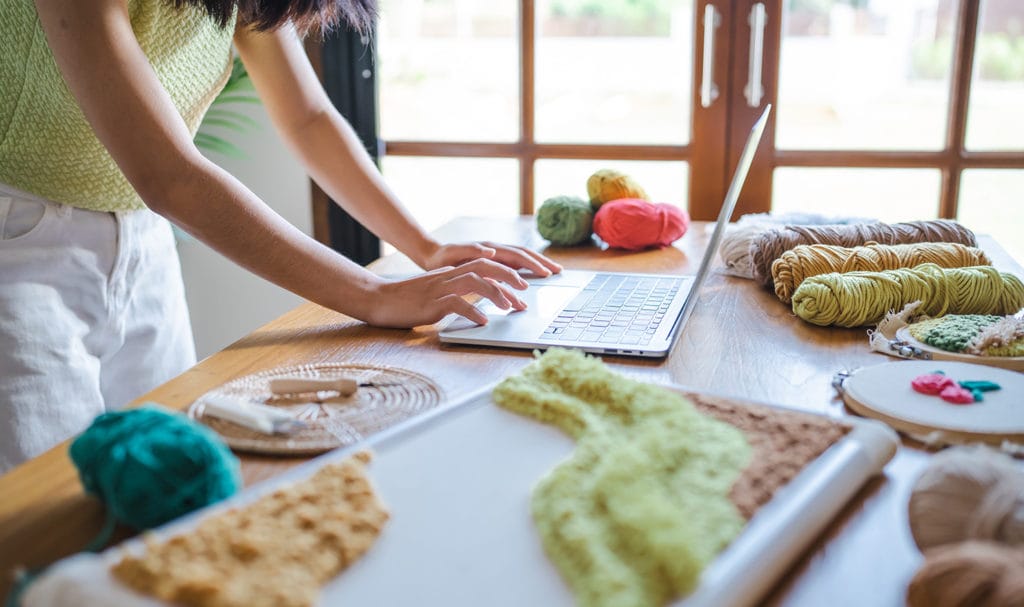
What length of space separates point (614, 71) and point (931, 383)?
1.49 meters

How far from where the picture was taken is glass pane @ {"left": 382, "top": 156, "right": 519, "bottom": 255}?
7.22 feet

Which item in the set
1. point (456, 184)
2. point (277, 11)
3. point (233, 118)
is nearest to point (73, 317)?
point (277, 11)

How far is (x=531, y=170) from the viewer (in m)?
2.16

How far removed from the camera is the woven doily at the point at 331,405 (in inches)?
26.8

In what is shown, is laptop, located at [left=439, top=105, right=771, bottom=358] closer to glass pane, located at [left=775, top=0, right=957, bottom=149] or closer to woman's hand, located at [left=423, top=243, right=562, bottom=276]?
woman's hand, located at [left=423, top=243, right=562, bottom=276]

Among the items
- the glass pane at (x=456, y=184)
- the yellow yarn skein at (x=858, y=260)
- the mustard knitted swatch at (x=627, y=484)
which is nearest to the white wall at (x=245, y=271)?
the glass pane at (x=456, y=184)

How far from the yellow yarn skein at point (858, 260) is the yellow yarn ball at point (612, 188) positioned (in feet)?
1.47

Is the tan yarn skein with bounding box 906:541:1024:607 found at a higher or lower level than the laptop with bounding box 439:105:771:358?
higher

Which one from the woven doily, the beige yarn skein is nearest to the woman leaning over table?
the woven doily

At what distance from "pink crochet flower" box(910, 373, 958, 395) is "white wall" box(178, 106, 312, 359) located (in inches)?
65.3

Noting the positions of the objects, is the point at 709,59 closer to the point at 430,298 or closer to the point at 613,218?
the point at 613,218

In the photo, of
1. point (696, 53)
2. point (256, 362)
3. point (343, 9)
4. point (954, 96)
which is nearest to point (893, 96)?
point (954, 96)

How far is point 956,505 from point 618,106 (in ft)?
5.64

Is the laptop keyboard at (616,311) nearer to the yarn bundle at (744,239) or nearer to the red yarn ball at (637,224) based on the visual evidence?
the yarn bundle at (744,239)
